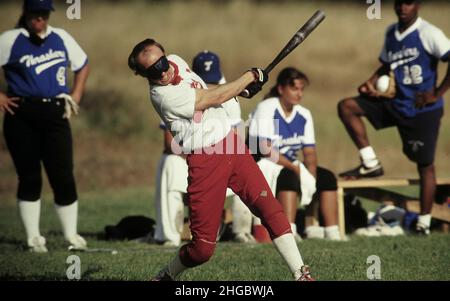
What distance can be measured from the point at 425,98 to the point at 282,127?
1.49 meters

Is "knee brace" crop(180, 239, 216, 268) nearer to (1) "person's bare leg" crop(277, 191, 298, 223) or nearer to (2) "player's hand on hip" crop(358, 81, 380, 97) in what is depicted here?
(1) "person's bare leg" crop(277, 191, 298, 223)

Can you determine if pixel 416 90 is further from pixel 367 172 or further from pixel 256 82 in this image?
pixel 256 82

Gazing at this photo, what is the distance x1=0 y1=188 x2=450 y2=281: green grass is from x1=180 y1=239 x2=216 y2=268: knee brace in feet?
2.54

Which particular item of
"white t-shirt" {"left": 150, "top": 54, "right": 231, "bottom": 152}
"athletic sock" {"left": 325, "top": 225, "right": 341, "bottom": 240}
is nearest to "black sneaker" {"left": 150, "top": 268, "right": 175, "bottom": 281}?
"white t-shirt" {"left": 150, "top": 54, "right": 231, "bottom": 152}

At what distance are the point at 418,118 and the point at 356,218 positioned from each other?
53.4 inches

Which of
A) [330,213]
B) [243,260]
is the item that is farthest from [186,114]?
[330,213]

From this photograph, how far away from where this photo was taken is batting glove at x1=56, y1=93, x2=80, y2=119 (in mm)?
9711

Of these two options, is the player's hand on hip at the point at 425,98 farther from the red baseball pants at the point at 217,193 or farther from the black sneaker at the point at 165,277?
the black sneaker at the point at 165,277

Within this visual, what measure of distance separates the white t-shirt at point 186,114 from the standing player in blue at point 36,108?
2.71 m

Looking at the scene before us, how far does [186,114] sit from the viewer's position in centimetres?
699

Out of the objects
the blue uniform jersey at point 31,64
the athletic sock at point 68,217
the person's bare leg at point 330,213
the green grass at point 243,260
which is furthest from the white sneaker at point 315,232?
the blue uniform jersey at point 31,64

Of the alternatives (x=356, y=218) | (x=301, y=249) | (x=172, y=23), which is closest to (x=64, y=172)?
(x=301, y=249)

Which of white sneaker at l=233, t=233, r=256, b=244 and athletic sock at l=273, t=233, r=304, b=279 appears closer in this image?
athletic sock at l=273, t=233, r=304, b=279
